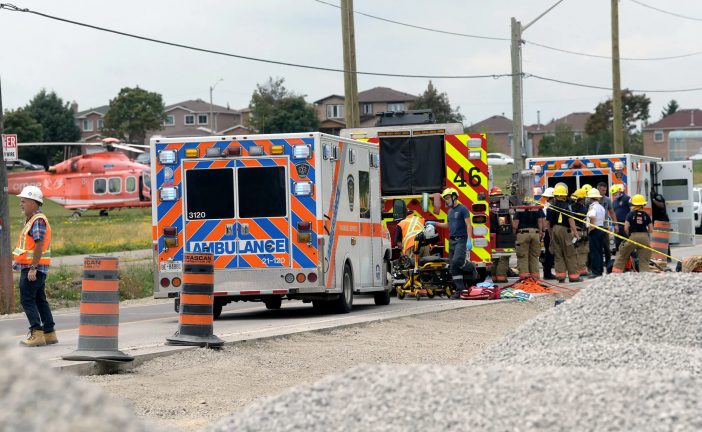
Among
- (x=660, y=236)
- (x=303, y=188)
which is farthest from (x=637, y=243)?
(x=303, y=188)

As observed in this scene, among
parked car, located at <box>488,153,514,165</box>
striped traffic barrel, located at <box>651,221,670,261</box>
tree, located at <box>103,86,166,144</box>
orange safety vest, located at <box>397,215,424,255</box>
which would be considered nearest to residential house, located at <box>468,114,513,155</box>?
parked car, located at <box>488,153,514,165</box>

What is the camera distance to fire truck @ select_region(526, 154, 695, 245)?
31438mm

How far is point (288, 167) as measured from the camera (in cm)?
1875

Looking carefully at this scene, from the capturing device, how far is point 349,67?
106ft

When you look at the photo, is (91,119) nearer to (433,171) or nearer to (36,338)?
(433,171)

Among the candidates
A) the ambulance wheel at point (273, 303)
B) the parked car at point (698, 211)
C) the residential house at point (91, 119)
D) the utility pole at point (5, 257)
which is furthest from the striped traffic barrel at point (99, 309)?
the residential house at point (91, 119)

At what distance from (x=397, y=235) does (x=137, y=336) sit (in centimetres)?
809

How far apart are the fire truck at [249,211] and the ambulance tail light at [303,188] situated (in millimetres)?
14

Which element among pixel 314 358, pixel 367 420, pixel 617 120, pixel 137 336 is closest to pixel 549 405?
pixel 367 420

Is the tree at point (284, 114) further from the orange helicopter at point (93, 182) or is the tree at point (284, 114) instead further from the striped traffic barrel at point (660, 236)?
the striped traffic barrel at point (660, 236)

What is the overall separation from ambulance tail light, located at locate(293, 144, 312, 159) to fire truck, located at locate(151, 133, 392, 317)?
1cm

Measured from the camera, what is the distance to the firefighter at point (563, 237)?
26.0 meters

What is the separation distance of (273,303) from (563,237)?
23.9 ft

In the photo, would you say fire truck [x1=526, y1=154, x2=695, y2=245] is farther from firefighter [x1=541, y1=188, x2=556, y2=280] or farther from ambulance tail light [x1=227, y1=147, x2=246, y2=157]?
ambulance tail light [x1=227, y1=147, x2=246, y2=157]
